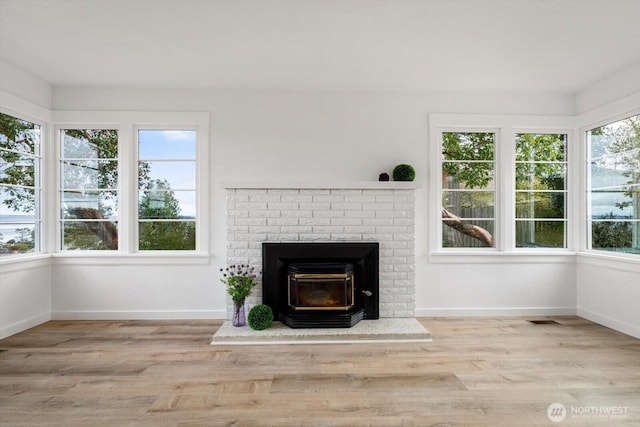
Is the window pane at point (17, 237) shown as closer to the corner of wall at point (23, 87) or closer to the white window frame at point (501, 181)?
A: the corner of wall at point (23, 87)

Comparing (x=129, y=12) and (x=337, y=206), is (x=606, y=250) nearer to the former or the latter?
→ (x=337, y=206)

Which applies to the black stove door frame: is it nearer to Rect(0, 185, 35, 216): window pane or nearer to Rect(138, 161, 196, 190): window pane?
Rect(138, 161, 196, 190): window pane

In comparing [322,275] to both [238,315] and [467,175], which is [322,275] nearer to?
[238,315]

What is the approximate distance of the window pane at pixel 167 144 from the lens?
4.35 meters

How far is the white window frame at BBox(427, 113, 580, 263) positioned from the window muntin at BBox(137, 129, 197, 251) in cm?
274

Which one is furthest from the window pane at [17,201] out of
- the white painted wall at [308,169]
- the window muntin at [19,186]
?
the white painted wall at [308,169]

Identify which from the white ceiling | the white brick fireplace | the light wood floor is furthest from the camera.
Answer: the white brick fireplace

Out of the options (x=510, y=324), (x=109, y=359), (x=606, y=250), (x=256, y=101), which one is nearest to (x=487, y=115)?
(x=606, y=250)

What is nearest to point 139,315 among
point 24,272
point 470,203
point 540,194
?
point 24,272

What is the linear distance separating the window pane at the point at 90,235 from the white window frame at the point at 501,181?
3.60 meters

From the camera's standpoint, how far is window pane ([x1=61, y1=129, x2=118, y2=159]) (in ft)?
14.1

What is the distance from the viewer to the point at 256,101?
429 cm

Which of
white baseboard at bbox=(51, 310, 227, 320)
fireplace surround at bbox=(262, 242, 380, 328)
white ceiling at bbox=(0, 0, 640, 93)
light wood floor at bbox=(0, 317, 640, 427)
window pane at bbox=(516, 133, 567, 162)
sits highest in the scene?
white ceiling at bbox=(0, 0, 640, 93)

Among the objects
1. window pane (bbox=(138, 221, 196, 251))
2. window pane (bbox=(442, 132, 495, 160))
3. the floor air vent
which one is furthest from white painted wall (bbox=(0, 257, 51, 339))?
the floor air vent
